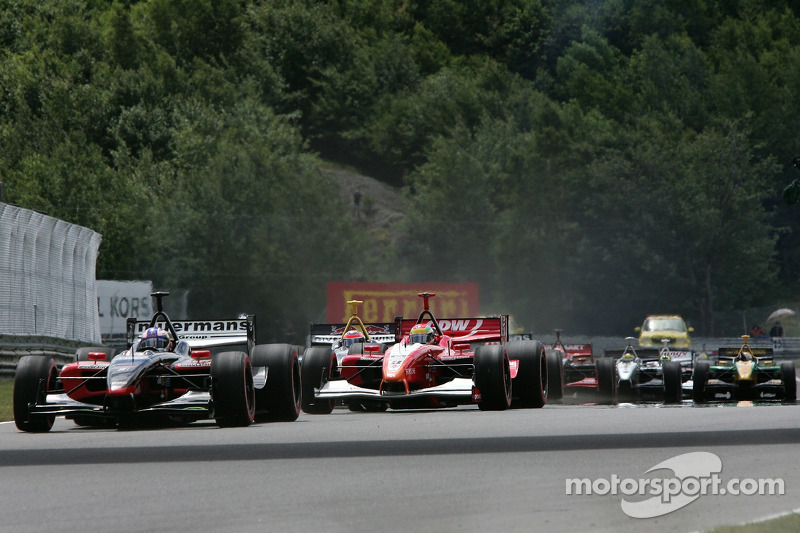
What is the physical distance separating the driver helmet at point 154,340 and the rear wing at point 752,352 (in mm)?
11445

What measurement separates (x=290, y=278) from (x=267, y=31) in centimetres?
3857

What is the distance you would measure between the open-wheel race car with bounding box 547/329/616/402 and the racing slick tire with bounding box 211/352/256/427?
834 centimetres

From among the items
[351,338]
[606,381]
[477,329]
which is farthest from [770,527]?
[606,381]

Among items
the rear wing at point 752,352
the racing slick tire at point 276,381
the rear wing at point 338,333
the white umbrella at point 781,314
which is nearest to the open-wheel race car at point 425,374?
the racing slick tire at point 276,381

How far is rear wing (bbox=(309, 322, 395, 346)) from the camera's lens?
20000 mm

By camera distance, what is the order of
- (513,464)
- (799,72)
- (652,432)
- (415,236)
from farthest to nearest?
(799,72) < (415,236) < (652,432) < (513,464)

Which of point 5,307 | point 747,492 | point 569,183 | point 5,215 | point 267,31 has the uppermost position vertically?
point 267,31

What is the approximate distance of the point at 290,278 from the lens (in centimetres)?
6153

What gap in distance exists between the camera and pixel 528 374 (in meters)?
16.7

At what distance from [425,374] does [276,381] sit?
2.65 m

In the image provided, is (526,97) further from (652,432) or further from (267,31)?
(652,432)

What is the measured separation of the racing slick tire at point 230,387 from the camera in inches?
503

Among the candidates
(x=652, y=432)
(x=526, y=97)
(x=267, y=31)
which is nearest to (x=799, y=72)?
(x=526, y=97)

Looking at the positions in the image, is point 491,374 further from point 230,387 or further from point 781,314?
point 781,314
